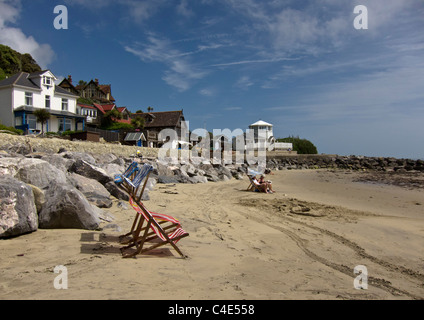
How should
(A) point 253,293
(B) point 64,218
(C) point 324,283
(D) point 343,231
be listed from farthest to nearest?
(D) point 343,231, (B) point 64,218, (C) point 324,283, (A) point 253,293

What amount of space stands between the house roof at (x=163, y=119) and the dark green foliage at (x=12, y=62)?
899 inches

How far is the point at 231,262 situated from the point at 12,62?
200ft

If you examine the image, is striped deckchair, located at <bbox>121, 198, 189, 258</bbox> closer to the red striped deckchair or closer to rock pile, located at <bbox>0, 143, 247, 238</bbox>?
the red striped deckchair

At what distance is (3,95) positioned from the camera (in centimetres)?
3034

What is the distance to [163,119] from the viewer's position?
50312 mm

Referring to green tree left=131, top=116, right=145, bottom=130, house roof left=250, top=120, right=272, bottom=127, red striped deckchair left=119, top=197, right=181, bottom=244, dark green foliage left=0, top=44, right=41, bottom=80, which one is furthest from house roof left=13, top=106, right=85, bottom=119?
red striped deckchair left=119, top=197, right=181, bottom=244

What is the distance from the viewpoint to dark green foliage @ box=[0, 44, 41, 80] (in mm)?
47438

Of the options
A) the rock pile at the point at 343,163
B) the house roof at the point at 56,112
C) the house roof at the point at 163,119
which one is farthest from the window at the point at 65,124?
the rock pile at the point at 343,163

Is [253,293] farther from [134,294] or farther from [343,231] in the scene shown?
[343,231]

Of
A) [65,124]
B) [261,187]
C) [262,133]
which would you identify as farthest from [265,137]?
[261,187]
